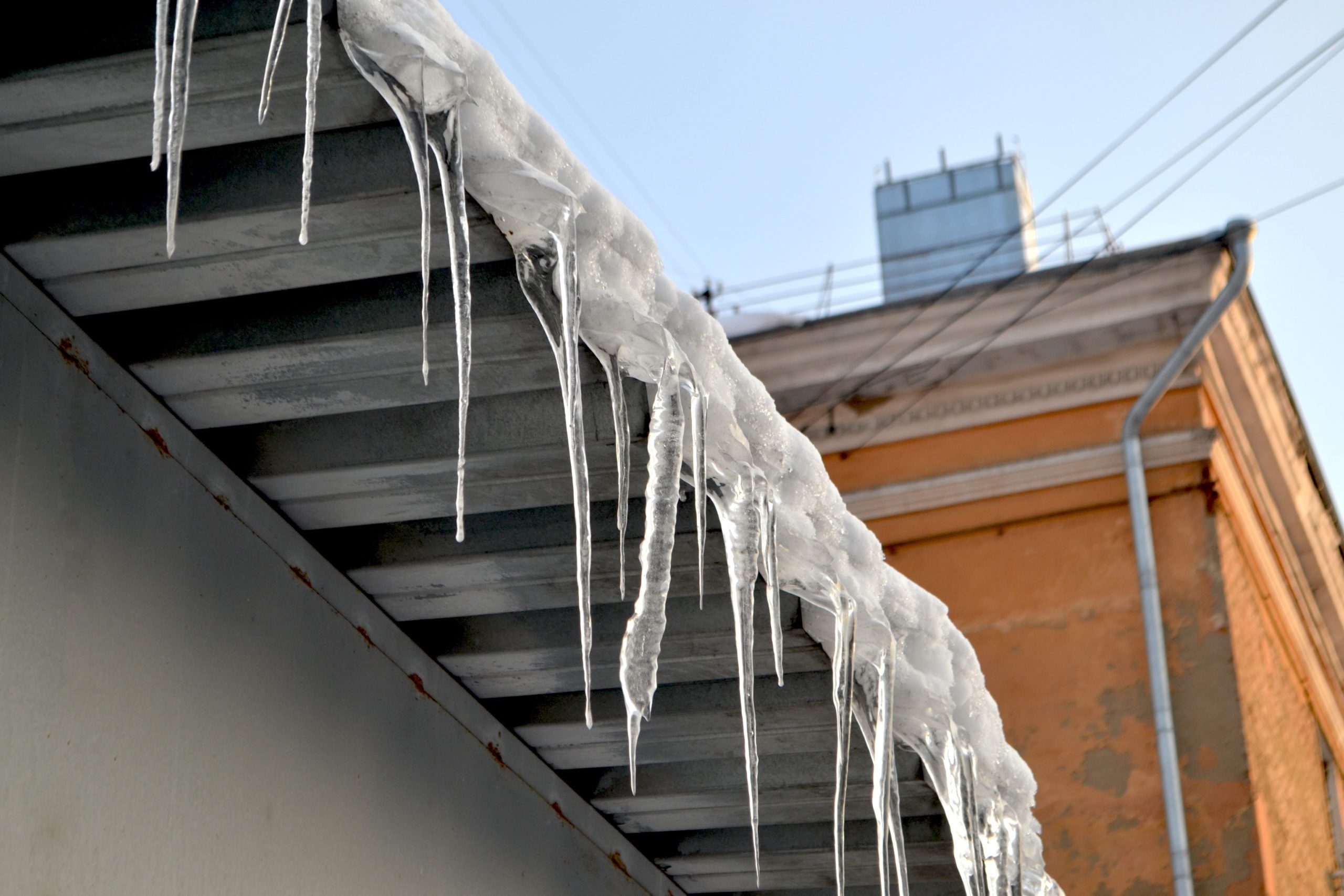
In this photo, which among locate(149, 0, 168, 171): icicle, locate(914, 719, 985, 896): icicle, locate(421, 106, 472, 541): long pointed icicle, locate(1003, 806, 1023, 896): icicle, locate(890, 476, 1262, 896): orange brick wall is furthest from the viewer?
locate(890, 476, 1262, 896): orange brick wall

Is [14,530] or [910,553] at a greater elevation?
[910,553]

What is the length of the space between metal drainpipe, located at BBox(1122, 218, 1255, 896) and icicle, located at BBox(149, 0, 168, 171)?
721 cm

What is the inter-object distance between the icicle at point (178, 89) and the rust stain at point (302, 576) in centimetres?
120

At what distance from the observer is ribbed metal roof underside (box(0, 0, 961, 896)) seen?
6.18ft

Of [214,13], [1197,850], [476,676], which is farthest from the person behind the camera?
[1197,850]

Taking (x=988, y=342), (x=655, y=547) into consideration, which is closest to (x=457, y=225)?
(x=655, y=547)

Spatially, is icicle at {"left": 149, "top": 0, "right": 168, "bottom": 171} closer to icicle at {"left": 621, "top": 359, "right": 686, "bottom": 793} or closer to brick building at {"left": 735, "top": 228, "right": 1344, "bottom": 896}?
icicle at {"left": 621, "top": 359, "right": 686, "bottom": 793}

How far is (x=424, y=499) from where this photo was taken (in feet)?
8.77

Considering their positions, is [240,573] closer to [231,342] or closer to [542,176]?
[231,342]

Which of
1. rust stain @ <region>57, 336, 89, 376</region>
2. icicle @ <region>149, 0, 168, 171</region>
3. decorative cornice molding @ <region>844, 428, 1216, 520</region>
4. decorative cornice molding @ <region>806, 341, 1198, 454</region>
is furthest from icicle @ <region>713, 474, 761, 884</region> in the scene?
decorative cornice molding @ <region>806, 341, 1198, 454</region>

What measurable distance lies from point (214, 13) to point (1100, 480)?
7.65 meters

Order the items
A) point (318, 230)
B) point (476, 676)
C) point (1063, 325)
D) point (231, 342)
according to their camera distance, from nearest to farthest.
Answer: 1. point (318, 230)
2. point (231, 342)
3. point (476, 676)
4. point (1063, 325)

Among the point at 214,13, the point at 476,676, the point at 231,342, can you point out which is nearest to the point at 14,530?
the point at 231,342

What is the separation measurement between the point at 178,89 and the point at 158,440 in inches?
37.4
